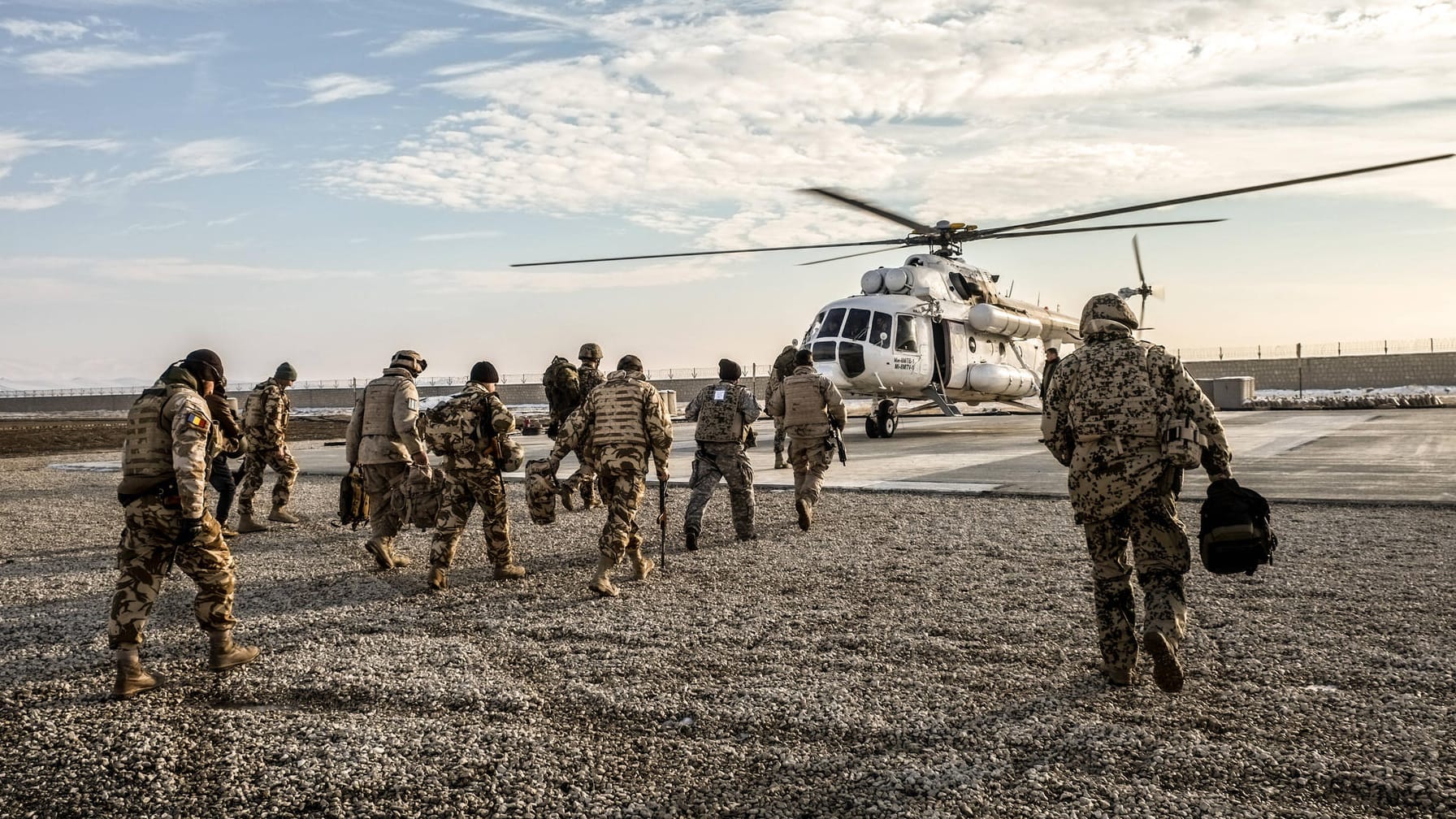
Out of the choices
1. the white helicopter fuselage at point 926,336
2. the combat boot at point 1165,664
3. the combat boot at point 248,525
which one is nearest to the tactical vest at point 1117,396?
the combat boot at point 1165,664

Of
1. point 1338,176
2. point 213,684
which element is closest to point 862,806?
point 213,684

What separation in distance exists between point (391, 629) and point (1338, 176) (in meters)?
11.0

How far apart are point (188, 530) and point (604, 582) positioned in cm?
260

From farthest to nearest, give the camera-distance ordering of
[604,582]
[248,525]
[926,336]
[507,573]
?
1. [926,336]
2. [248,525]
3. [507,573]
4. [604,582]

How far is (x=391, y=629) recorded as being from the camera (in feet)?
19.0

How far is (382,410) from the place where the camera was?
7762 mm

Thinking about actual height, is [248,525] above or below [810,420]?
below

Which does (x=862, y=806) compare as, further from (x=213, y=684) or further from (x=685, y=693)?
(x=213, y=684)

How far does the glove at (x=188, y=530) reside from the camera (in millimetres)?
4754

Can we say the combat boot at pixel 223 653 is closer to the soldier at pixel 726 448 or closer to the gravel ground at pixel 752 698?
the gravel ground at pixel 752 698

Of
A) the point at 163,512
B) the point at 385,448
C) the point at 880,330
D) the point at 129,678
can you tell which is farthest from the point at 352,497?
the point at 880,330

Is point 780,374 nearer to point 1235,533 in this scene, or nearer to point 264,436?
point 264,436

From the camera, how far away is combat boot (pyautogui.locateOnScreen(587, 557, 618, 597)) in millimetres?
6562

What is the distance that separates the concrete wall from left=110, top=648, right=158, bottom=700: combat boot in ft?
165
